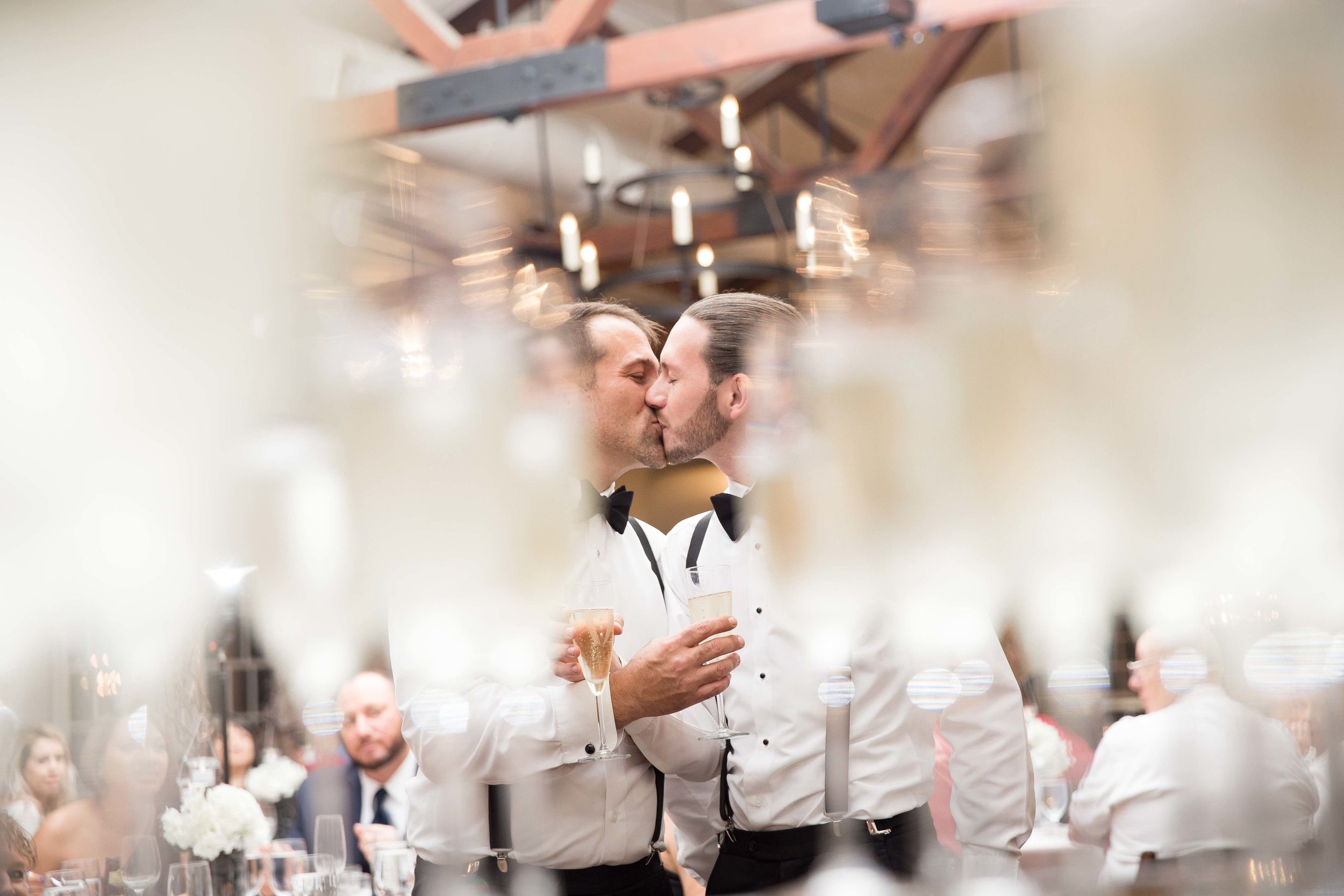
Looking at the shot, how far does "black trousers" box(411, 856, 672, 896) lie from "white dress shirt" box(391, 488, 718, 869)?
12mm

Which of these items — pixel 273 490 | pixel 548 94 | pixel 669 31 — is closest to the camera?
pixel 273 490

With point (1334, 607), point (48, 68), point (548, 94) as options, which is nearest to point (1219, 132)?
point (1334, 607)

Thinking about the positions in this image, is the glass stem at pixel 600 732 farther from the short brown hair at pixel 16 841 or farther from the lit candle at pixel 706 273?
the lit candle at pixel 706 273

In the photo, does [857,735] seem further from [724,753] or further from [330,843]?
[330,843]

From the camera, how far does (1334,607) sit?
0.72 metres

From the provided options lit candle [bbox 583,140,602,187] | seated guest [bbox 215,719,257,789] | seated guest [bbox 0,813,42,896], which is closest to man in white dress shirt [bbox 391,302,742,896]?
seated guest [bbox 215,719,257,789]

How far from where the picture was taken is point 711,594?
3.64 feet

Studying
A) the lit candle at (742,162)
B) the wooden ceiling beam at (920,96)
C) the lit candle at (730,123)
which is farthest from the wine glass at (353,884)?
the wooden ceiling beam at (920,96)

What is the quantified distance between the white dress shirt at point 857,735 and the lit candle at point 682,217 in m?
1.78

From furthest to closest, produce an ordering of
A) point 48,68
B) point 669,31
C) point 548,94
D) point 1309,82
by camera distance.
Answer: point 669,31 → point 548,94 → point 48,68 → point 1309,82

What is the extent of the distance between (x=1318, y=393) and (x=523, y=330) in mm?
847

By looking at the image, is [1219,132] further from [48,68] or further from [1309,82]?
[48,68]

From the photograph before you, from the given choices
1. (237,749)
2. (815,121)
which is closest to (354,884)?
(237,749)

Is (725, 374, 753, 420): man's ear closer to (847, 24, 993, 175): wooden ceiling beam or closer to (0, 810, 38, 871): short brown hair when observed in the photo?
(0, 810, 38, 871): short brown hair
